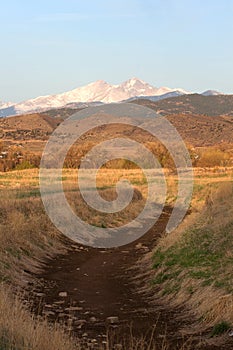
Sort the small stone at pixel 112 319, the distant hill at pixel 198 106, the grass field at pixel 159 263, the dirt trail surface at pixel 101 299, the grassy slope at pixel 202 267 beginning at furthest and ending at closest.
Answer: the distant hill at pixel 198 106, the small stone at pixel 112 319, the grassy slope at pixel 202 267, the dirt trail surface at pixel 101 299, the grass field at pixel 159 263

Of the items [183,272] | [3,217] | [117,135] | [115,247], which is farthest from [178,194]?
[117,135]

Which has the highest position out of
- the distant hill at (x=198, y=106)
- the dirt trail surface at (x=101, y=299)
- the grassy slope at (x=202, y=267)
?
the distant hill at (x=198, y=106)

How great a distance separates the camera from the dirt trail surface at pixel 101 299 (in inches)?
446

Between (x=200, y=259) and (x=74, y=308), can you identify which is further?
(x=200, y=259)

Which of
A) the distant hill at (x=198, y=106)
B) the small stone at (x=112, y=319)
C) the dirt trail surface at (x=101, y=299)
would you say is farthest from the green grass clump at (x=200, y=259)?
the distant hill at (x=198, y=106)

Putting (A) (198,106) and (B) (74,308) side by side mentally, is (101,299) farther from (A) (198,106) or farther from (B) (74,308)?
(A) (198,106)

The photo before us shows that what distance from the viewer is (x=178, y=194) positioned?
42250 mm

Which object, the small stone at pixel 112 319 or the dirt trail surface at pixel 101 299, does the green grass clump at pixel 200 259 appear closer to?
the dirt trail surface at pixel 101 299

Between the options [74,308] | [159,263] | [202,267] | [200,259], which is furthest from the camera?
[159,263]

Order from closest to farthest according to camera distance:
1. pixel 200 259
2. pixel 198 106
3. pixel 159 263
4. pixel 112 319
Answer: pixel 112 319 → pixel 200 259 → pixel 159 263 → pixel 198 106

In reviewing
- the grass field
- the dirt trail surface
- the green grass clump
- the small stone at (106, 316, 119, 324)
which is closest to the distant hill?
the grass field

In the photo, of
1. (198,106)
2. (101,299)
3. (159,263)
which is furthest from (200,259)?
(198,106)

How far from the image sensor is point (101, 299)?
583 inches

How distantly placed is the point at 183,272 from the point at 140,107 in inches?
6835
